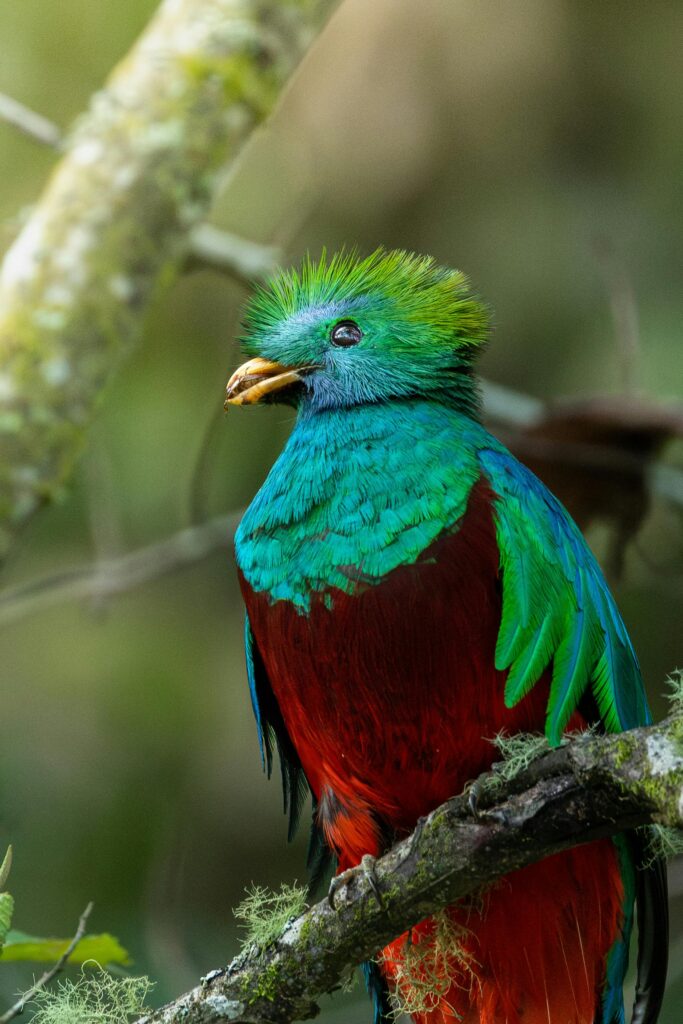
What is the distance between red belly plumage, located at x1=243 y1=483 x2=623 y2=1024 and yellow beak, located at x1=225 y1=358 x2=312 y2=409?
0.45 metres

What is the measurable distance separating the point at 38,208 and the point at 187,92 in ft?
1.92

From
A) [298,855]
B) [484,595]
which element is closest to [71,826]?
[298,855]

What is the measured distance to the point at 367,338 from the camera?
2957 mm

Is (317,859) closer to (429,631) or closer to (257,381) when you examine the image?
(429,631)

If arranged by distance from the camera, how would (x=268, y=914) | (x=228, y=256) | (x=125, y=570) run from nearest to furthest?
(x=268, y=914)
(x=228, y=256)
(x=125, y=570)

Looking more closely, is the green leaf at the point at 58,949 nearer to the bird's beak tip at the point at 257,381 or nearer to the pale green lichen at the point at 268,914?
the pale green lichen at the point at 268,914

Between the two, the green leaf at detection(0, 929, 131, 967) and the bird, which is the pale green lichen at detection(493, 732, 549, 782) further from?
the green leaf at detection(0, 929, 131, 967)

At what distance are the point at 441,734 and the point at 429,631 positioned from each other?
0.71 ft

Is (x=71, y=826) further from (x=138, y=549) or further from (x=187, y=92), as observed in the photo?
(x=187, y=92)

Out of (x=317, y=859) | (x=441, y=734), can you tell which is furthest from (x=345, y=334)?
(x=317, y=859)

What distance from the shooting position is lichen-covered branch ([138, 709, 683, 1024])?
1.97m

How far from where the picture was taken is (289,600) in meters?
2.61

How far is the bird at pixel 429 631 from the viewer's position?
2.53 m

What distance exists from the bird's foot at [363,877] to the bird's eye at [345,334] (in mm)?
1174
